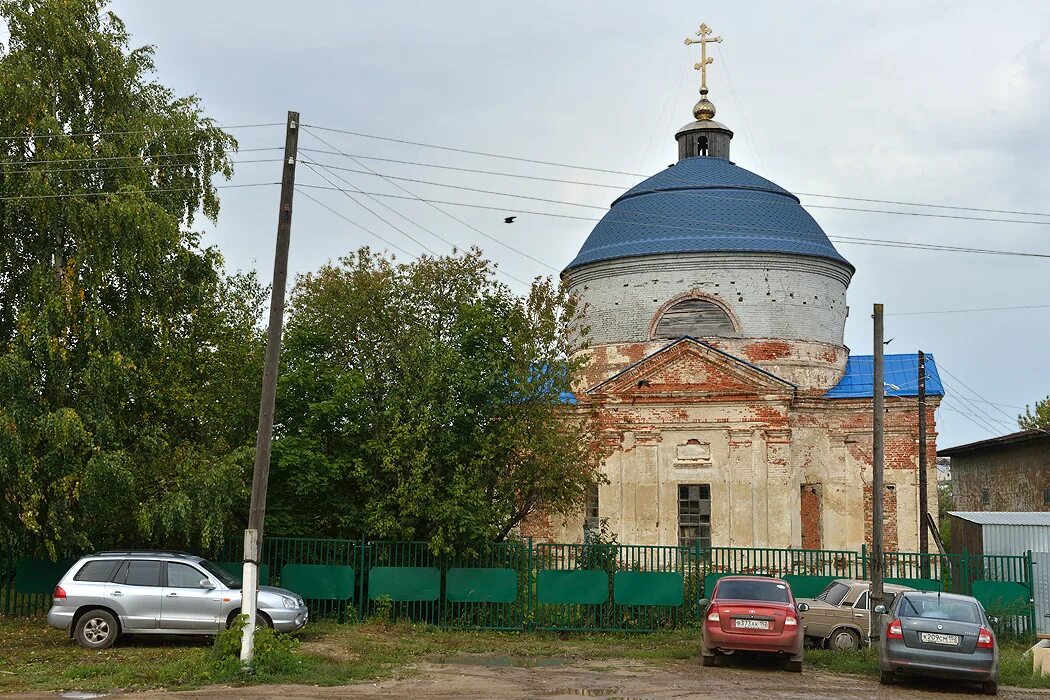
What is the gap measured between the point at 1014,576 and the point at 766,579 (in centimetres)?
753

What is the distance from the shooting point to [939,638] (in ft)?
49.6

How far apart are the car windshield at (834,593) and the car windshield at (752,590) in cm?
341

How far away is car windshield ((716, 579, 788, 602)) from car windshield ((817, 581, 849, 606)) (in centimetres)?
341

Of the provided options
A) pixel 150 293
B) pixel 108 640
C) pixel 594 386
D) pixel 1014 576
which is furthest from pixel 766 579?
pixel 594 386

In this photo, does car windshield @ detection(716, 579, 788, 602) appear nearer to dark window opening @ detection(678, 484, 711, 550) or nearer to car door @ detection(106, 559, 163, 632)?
car door @ detection(106, 559, 163, 632)

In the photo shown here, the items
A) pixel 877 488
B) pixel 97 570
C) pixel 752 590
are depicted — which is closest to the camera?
pixel 752 590

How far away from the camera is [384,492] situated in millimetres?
21688

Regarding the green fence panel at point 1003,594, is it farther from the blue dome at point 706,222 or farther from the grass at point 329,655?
the blue dome at point 706,222

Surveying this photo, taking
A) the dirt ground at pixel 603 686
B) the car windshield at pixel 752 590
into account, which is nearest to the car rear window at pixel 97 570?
the dirt ground at pixel 603 686

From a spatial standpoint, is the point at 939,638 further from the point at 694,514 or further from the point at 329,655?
the point at 694,514

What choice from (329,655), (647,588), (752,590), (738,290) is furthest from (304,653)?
(738,290)

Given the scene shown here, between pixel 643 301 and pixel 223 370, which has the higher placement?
pixel 643 301

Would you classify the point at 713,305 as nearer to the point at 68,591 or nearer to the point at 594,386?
the point at 594,386

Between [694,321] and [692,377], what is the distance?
3027 mm
